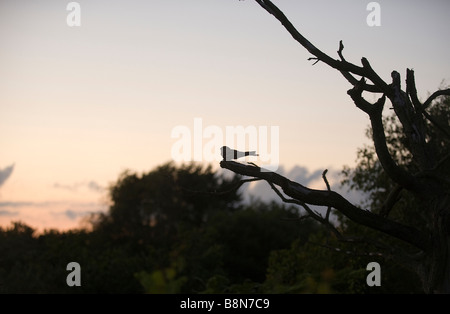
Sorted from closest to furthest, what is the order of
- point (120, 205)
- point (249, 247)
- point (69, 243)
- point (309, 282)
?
1. point (309, 282)
2. point (69, 243)
3. point (249, 247)
4. point (120, 205)

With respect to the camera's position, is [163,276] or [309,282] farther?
[309,282]

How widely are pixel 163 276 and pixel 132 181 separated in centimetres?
5366

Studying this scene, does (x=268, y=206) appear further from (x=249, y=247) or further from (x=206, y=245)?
(x=206, y=245)

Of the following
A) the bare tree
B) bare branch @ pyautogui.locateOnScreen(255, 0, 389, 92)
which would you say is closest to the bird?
the bare tree

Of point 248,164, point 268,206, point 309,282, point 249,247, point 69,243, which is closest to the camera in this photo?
point 309,282

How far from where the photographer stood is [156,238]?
48.5 meters

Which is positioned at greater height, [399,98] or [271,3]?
[271,3]

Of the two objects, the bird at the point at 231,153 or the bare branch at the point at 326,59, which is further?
the bare branch at the point at 326,59

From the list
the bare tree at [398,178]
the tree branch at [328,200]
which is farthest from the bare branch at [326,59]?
the tree branch at [328,200]

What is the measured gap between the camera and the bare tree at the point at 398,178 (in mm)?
7402

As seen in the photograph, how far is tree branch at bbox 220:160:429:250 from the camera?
7.36 metres

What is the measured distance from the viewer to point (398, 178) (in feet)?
24.6

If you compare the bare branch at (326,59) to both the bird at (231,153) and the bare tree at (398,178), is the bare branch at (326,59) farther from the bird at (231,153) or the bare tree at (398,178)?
the bird at (231,153)

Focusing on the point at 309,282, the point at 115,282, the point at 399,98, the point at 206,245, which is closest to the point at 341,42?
the point at 399,98
